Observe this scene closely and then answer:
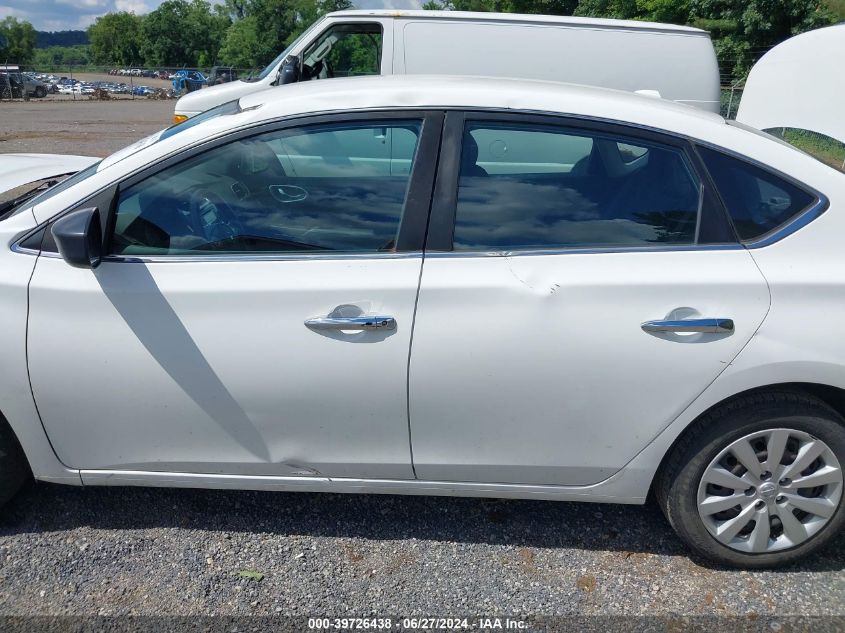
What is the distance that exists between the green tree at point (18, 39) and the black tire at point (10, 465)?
9393 centimetres

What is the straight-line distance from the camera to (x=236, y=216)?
2.51 meters

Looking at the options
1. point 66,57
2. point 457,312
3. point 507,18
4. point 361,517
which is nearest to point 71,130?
point 507,18

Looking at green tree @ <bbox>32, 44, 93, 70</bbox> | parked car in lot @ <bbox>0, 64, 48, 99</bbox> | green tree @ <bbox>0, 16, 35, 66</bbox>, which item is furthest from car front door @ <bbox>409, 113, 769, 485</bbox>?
green tree @ <bbox>32, 44, 93, 70</bbox>

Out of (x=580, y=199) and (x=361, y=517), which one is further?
(x=361, y=517)

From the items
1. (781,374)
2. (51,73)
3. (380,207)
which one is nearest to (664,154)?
(781,374)

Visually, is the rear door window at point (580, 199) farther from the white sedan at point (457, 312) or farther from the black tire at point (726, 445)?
the black tire at point (726, 445)

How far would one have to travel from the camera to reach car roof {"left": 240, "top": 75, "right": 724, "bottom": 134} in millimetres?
2400

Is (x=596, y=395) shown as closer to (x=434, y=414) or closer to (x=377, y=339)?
(x=434, y=414)

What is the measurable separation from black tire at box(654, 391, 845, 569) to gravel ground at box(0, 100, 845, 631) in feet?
0.36

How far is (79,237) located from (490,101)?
1.47 meters

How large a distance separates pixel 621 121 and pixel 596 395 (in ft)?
3.13

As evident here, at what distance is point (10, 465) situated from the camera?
2.63m

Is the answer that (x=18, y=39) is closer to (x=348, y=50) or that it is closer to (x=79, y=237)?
(x=348, y=50)

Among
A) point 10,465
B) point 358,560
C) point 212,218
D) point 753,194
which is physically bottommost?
point 358,560
